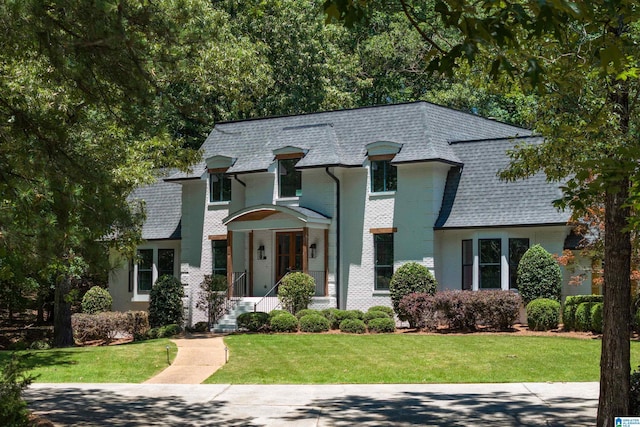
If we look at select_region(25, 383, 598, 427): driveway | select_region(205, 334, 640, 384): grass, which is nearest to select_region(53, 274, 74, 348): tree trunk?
select_region(205, 334, 640, 384): grass

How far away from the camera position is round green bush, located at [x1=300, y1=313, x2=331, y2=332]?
26047 mm

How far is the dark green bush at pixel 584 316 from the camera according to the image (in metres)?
23.5

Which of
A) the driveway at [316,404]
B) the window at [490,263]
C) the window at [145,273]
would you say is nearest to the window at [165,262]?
the window at [145,273]

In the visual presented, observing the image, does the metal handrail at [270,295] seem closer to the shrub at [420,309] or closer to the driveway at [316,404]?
the shrub at [420,309]

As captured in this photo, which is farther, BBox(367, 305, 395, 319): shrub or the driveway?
BBox(367, 305, 395, 319): shrub

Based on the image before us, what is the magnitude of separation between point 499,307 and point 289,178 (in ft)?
31.2

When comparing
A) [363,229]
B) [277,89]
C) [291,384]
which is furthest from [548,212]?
[277,89]

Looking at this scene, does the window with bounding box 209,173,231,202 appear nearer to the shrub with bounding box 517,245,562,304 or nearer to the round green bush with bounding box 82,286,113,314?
the round green bush with bounding box 82,286,113,314

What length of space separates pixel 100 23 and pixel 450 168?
21867mm

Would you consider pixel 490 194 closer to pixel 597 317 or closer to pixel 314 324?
pixel 597 317

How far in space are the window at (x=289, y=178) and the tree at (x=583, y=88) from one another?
1604 centimetres

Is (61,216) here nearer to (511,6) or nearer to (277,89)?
(511,6)

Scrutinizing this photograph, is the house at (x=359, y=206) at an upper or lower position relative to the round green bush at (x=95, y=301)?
upper

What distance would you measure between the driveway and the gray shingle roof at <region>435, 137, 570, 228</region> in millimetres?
11748
